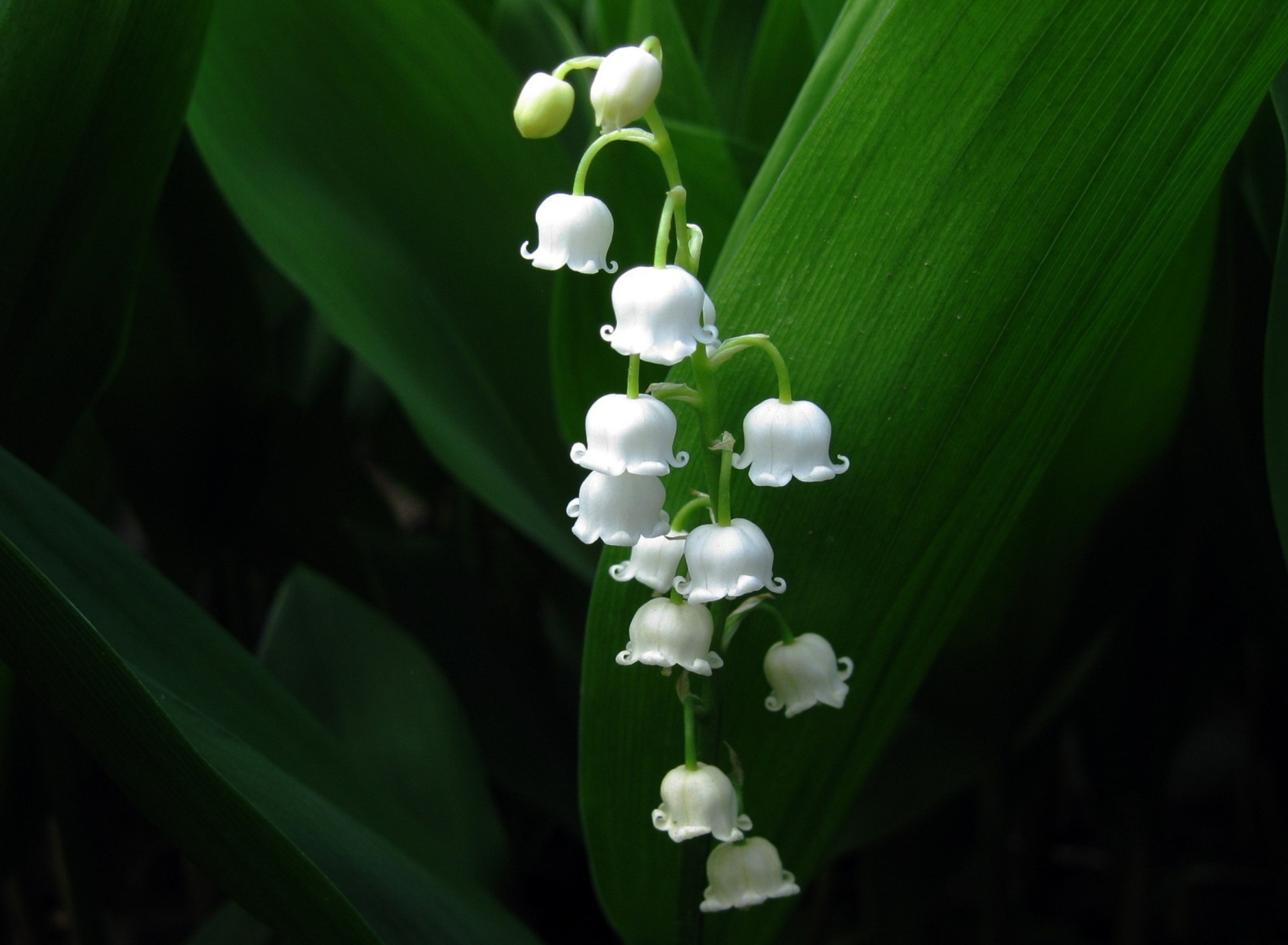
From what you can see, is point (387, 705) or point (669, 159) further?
point (387, 705)

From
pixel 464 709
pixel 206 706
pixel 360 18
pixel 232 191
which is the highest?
pixel 360 18

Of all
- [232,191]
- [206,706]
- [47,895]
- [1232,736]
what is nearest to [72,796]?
[206,706]

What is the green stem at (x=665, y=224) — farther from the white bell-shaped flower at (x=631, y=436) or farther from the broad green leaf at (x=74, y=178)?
the broad green leaf at (x=74, y=178)

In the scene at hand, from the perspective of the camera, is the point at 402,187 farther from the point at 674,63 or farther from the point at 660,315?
the point at 660,315

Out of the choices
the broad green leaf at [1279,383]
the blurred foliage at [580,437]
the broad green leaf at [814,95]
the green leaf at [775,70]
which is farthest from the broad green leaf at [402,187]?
the broad green leaf at [1279,383]

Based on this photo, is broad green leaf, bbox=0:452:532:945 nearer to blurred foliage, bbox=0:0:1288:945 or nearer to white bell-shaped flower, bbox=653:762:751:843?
blurred foliage, bbox=0:0:1288:945

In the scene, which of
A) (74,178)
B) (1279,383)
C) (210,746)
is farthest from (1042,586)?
(74,178)

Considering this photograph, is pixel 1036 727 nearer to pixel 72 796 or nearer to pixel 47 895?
pixel 72 796

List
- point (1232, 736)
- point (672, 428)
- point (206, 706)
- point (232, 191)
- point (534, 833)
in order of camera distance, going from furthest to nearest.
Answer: point (1232, 736) < point (534, 833) < point (232, 191) < point (206, 706) < point (672, 428)
